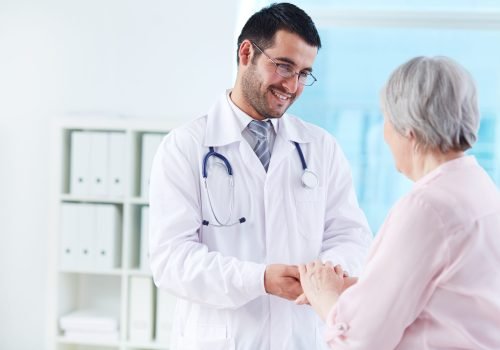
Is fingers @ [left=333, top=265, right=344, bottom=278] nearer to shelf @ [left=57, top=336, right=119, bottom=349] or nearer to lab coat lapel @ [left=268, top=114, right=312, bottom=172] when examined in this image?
lab coat lapel @ [left=268, top=114, right=312, bottom=172]

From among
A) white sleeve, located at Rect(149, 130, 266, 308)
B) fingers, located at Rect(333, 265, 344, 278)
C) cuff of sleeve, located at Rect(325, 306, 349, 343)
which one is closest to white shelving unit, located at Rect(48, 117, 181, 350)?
white sleeve, located at Rect(149, 130, 266, 308)

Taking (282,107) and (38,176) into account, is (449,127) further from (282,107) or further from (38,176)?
(38,176)

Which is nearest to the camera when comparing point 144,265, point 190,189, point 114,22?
point 190,189

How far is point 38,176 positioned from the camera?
3963mm

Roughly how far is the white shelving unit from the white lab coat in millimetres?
1401

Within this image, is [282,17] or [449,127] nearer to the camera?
[449,127]

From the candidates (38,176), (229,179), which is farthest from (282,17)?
(38,176)

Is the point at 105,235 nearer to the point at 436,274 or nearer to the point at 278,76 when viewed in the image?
the point at 278,76

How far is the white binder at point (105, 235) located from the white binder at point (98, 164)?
0.25 ft

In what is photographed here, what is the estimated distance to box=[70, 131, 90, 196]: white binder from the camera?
11.6 ft

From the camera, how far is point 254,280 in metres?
1.86

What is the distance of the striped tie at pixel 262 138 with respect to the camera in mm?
2143

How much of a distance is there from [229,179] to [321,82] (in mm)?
2176

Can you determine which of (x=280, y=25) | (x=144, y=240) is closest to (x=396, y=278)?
(x=280, y=25)
